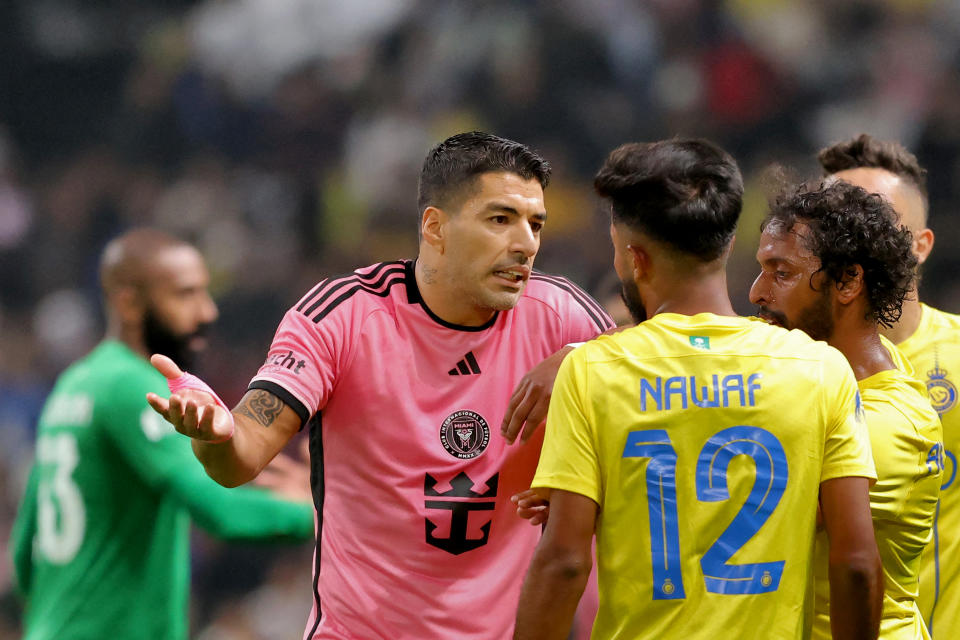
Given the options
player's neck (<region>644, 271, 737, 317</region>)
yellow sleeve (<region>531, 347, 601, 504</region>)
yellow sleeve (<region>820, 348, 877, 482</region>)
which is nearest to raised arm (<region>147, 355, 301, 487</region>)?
yellow sleeve (<region>531, 347, 601, 504</region>)

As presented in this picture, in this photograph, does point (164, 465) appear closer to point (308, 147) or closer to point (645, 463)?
point (645, 463)

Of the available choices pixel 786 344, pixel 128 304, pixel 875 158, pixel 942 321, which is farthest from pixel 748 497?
pixel 128 304

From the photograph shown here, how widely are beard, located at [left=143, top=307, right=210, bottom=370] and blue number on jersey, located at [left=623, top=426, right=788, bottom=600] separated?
9.51 ft

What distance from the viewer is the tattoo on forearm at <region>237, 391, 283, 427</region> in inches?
117

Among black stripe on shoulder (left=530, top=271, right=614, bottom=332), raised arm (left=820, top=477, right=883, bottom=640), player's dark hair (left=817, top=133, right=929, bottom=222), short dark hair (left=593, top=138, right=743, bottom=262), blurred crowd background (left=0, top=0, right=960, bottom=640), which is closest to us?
raised arm (left=820, top=477, right=883, bottom=640)

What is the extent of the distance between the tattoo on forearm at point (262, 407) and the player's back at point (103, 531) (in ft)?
4.58

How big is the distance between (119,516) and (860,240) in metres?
2.98

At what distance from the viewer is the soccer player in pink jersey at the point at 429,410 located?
10.4 feet

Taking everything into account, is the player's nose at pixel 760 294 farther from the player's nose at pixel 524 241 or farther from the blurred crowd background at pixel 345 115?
the blurred crowd background at pixel 345 115

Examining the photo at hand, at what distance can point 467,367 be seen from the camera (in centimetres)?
334

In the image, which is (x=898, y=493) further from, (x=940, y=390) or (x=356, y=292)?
(x=356, y=292)

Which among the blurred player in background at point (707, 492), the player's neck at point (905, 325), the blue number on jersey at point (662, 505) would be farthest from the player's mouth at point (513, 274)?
the player's neck at point (905, 325)

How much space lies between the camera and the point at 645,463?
236 cm

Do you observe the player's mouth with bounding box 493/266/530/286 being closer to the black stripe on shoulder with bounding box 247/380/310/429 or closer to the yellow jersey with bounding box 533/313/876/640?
the black stripe on shoulder with bounding box 247/380/310/429
